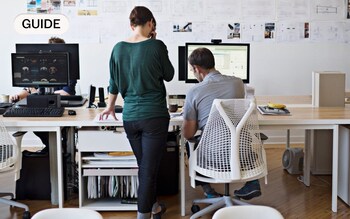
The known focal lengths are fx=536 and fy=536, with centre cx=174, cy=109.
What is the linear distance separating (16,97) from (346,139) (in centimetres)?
271

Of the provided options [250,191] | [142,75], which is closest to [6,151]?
[142,75]

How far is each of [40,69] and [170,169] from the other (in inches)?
49.2

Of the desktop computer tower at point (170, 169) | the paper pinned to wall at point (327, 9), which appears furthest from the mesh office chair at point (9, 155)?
the paper pinned to wall at point (327, 9)

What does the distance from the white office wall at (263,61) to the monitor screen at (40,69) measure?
207 cm

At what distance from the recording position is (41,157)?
13.5 ft

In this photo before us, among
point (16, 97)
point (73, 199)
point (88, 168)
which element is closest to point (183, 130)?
point (88, 168)

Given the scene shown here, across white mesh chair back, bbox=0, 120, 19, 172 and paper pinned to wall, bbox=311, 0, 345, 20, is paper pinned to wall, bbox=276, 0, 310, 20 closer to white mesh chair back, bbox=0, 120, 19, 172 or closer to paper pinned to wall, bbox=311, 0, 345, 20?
paper pinned to wall, bbox=311, 0, 345, 20

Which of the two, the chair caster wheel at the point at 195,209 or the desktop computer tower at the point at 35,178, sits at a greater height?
the desktop computer tower at the point at 35,178

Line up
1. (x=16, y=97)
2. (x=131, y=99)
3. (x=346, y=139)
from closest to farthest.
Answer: (x=131, y=99) → (x=346, y=139) → (x=16, y=97)

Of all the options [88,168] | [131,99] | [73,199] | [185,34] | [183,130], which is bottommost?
[73,199]

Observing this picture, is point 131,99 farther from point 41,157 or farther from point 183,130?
point 41,157

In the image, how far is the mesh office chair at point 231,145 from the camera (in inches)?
131

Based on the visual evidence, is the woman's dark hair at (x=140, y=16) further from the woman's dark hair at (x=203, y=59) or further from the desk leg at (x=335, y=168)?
the desk leg at (x=335, y=168)

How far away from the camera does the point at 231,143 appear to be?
3.34m
